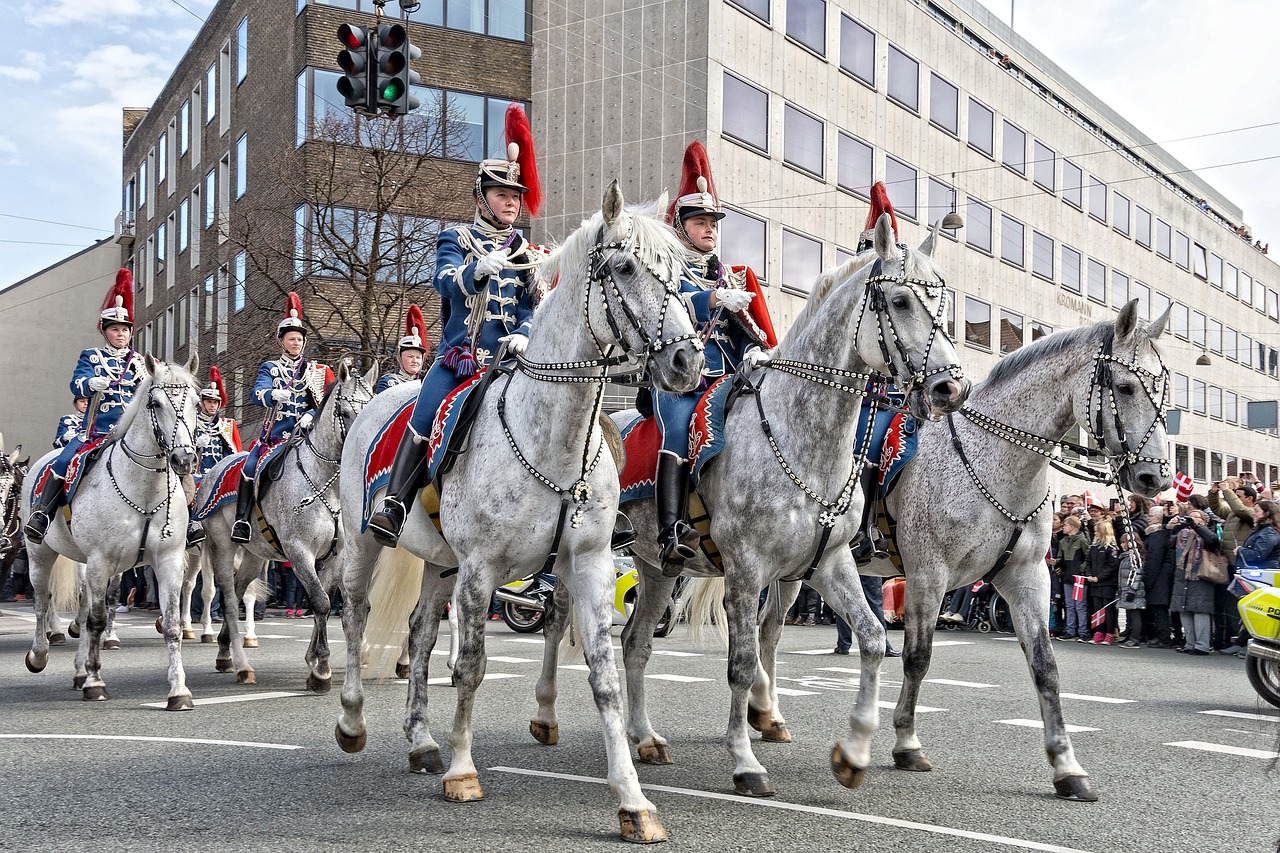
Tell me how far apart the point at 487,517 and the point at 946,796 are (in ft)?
9.40

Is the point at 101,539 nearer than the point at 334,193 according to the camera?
Yes

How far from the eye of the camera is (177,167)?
45.9 metres

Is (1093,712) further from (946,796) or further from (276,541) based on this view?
(276,541)

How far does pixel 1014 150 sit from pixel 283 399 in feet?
120

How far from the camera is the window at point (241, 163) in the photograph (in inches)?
1460

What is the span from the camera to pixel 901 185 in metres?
38.1

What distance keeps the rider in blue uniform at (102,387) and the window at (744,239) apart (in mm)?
19569

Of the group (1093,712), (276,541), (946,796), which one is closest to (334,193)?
(276,541)

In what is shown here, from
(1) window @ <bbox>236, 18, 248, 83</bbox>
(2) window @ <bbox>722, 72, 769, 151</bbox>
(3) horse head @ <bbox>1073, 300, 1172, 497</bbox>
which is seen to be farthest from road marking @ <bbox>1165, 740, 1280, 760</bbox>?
(1) window @ <bbox>236, 18, 248, 83</bbox>

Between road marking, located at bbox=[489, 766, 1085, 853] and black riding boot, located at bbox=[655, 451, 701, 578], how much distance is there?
4.37 feet

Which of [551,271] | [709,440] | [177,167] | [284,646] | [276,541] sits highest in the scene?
[177,167]

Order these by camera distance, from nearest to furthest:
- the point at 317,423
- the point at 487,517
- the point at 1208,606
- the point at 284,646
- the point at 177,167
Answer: the point at 487,517 < the point at 317,423 < the point at 284,646 < the point at 1208,606 < the point at 177,167

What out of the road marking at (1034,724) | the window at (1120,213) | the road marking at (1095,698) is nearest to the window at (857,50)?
the window at (1120,213)

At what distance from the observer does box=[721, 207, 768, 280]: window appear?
102ft
